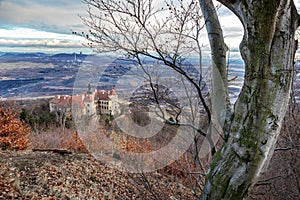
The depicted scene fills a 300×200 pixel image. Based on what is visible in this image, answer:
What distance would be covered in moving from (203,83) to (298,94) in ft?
9.78

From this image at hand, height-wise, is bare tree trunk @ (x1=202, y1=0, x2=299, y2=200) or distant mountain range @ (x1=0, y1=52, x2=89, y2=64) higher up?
distant mountain range @ (x1=0, y1=52, x2=89, y2=64)

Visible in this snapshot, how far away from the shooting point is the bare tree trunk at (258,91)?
4.31 ft

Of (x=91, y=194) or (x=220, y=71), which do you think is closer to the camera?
(x=220, y=71)

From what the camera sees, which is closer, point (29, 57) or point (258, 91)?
point (258, 91)

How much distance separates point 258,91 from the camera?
137 cm

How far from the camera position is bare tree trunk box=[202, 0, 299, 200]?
131cm

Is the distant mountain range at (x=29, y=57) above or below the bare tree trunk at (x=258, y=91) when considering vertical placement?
above

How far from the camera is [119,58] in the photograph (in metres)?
2.48

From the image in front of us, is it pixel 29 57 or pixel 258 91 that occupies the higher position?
pixel 29 57

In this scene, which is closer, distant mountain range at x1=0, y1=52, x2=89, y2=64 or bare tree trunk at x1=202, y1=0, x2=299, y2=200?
bare tree trunk at x1=202, y1=0, x2=299, y2=200

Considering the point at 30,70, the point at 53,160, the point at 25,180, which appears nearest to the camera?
the point at 25,180

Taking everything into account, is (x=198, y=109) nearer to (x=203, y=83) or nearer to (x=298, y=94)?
(x=203, y=83)

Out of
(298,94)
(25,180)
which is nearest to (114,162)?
(25,180)

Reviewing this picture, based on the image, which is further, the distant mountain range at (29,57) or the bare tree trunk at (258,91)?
the distant mountain range at (29,57)
